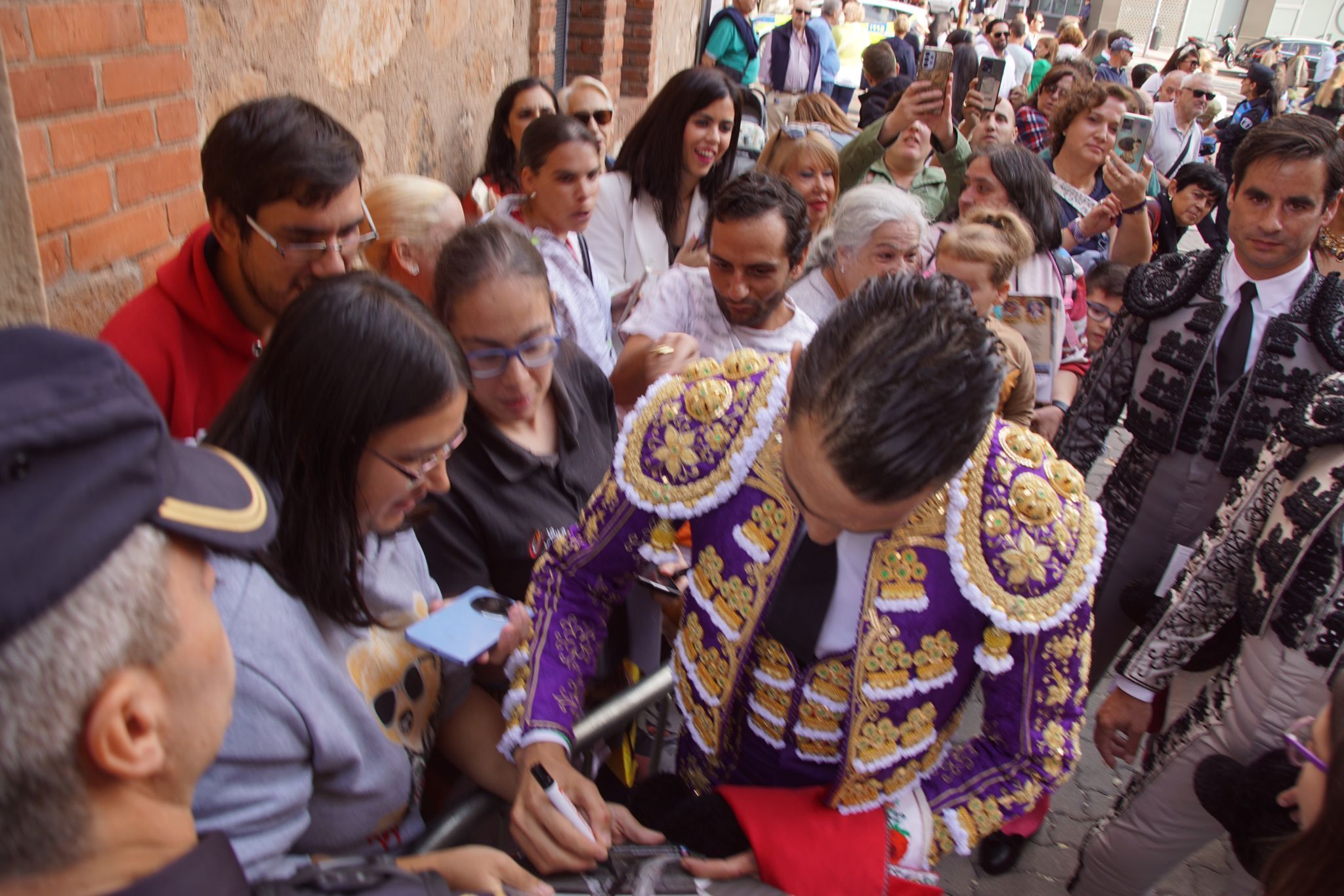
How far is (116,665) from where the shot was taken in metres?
0.77

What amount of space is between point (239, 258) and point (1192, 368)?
8.97ft

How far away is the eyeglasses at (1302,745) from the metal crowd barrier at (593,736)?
1108 mm

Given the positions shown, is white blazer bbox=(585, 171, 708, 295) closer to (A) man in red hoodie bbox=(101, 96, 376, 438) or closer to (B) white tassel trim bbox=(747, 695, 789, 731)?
(A) man in red hoodie bbox=(101, 96, 376, 438)

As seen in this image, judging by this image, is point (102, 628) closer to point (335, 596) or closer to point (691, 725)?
point (335, 596)

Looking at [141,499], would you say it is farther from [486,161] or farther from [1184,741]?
[486,161]

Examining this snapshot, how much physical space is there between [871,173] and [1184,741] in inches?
136

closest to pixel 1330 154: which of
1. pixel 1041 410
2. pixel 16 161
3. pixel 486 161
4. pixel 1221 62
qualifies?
pixel 1041 410

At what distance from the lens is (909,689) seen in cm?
151

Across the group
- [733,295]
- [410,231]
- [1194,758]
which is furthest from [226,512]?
[1194,758]

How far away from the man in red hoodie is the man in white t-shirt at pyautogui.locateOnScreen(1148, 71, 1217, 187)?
7.93 m

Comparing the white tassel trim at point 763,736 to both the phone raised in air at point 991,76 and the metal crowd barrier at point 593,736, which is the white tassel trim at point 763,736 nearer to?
the metal crowd barrier at point 593,736

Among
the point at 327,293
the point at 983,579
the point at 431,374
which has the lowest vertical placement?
the point at 983,579

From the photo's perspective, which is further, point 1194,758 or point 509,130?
point 509,130

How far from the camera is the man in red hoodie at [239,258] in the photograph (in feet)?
6.63
